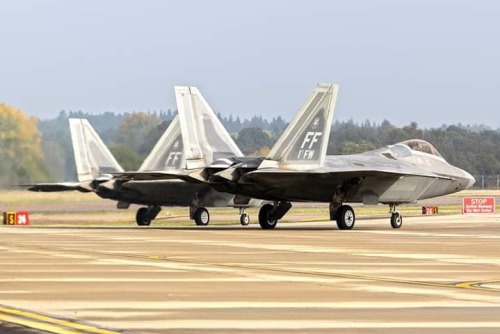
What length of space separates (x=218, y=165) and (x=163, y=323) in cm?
3010

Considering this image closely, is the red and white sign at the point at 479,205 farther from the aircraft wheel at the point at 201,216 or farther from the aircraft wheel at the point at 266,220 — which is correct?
the aircraft wheel at the point at 266,220

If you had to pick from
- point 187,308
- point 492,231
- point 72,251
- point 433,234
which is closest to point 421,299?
point 187,308

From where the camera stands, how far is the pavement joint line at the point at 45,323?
39.4 feet

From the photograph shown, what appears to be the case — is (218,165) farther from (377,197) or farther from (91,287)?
(91,287)

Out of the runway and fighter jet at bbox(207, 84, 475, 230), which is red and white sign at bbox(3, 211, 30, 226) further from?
the runway

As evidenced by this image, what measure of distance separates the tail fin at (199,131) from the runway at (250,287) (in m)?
14.0

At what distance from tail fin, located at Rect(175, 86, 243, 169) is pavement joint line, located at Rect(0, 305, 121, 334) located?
102 ft

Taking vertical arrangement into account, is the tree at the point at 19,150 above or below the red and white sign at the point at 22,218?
above

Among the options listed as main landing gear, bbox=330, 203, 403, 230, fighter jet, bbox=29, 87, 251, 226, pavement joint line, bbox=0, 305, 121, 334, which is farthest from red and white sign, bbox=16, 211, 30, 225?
pavement joint line, bbox=0, 305, 121, 334

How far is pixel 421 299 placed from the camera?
15.8 meters

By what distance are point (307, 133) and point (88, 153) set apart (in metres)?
15.8

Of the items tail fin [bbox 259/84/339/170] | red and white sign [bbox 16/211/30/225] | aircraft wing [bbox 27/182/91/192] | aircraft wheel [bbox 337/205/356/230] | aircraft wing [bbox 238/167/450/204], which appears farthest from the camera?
red and white sign [bbox 16/211/30/225]

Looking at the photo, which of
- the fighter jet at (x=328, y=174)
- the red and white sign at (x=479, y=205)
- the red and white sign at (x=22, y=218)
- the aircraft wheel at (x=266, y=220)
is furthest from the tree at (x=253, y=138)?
the aircraft wheel at (x=266, y=220)

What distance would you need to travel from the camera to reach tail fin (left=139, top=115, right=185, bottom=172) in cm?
5428
